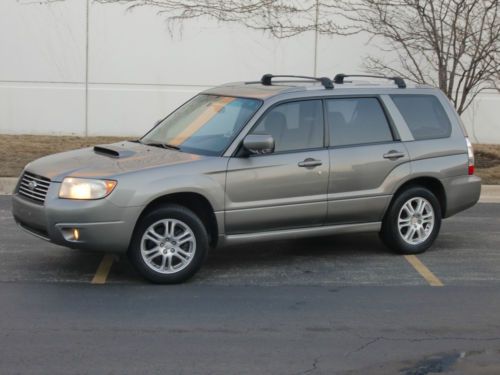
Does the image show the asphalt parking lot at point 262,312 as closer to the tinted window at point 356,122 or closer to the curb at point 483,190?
the tinted window at point 356,122

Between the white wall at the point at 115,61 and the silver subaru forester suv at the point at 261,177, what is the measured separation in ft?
27.0

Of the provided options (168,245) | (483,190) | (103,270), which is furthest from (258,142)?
(483,190)

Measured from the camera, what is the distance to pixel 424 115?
888 cm

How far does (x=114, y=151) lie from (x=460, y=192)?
11.4ft

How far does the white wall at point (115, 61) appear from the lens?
16828mm

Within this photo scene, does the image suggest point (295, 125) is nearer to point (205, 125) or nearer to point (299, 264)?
point (205, 125)

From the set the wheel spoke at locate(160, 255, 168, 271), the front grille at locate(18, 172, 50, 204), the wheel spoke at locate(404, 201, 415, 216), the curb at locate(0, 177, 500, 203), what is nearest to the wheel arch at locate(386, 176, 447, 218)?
the wheel spoke at locate(404, 201, 415, 216)

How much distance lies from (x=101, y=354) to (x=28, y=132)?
11.9m

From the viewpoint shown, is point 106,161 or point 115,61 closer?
point 106,161

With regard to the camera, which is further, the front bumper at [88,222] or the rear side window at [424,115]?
the rear side window at [424,115]

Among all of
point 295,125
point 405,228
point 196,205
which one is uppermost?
point 295,125

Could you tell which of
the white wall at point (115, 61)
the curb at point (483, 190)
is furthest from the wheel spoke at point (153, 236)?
the white wall at point (115, 61)

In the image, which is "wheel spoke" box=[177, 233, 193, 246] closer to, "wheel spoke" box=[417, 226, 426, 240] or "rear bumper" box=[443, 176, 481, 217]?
"wheel spoke" box=[417, 226, 426, 240]

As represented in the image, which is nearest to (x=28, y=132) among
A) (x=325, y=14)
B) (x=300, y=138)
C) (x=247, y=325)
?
(x=325, y=14)
